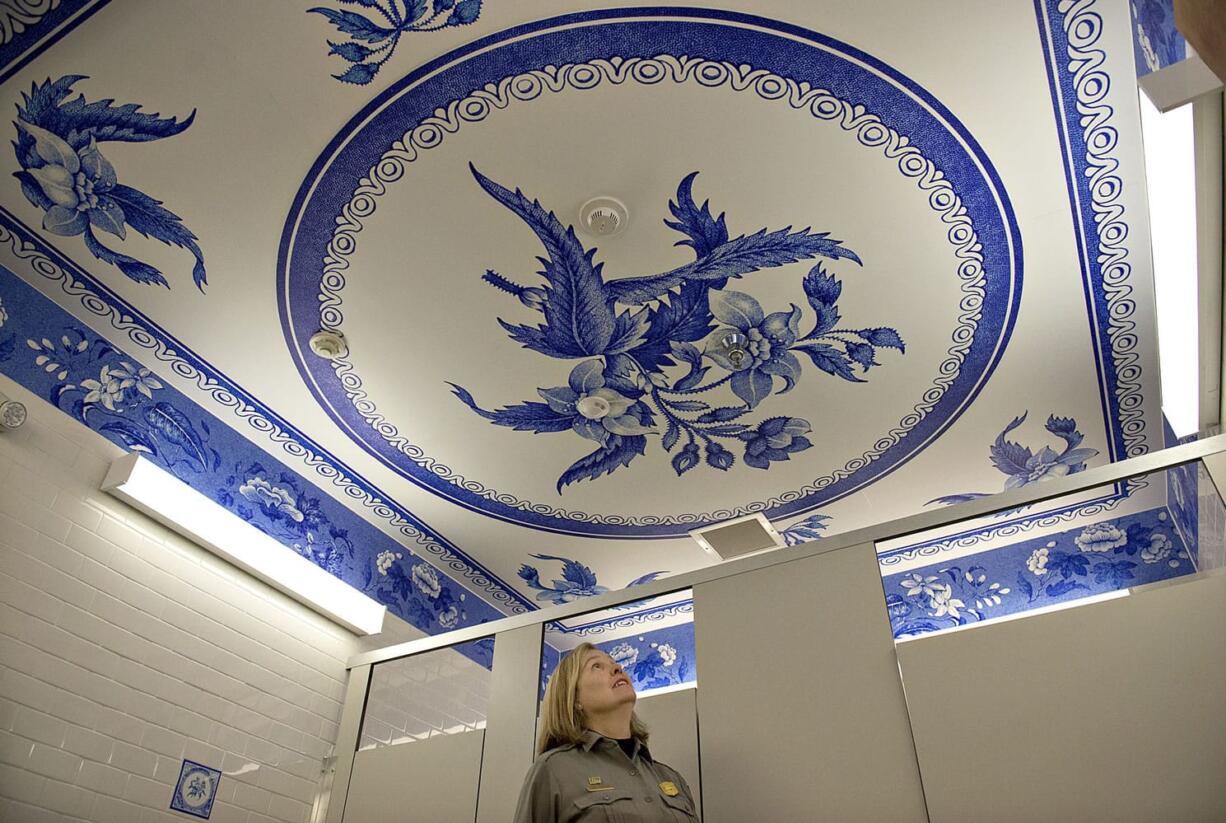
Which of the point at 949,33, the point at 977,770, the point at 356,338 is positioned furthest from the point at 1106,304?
the point at 356,338

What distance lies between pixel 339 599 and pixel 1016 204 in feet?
8.79

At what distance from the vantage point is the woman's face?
6.44 ft

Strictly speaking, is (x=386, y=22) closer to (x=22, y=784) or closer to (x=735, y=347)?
(x=735, y=347)

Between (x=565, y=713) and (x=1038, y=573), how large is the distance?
2.00m

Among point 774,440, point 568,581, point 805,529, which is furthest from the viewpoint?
point 568,581

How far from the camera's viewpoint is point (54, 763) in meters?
2.27

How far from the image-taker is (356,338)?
2.74 m

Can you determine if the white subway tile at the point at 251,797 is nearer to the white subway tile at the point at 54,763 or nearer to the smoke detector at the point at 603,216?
the white subway tile at the point at 54,763

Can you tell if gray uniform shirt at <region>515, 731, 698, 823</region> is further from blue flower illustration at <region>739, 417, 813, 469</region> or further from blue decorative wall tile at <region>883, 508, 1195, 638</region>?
blue flower illustration at <region>739, 417, 813, 469</region>

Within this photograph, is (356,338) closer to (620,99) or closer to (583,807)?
(620,99)

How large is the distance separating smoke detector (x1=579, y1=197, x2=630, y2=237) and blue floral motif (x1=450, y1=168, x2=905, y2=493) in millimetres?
77

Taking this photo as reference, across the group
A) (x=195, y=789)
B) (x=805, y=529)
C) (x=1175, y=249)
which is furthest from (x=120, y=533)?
(x=1175, y=249)

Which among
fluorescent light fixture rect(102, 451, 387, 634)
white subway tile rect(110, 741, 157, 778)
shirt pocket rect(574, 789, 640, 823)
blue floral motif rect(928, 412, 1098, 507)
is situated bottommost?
shirt pocket rect(574, 789, 640, 823)

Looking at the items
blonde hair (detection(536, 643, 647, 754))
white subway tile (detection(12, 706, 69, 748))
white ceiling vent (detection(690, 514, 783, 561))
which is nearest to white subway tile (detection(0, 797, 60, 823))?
white subway tile (detection(12, 706, 69, 748))
